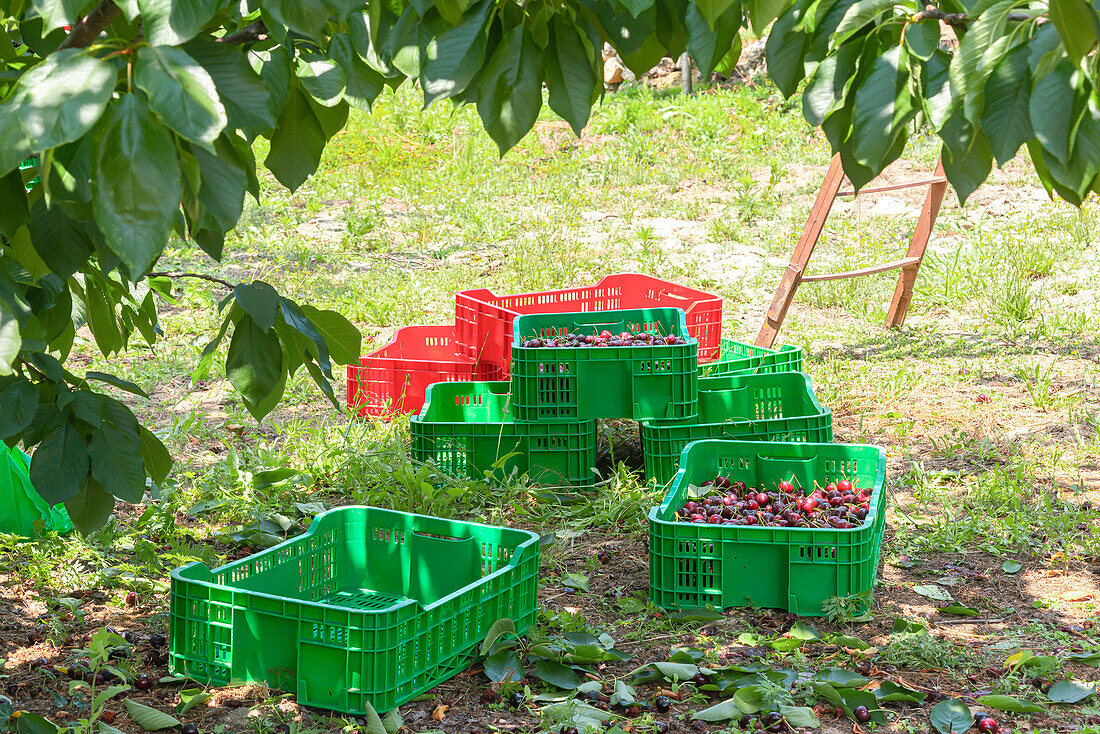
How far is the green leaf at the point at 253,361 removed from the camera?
152 centimetres

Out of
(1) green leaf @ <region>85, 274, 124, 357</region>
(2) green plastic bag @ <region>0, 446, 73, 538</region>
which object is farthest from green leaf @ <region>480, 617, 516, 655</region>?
(2) green plastic bag @ <region>0, 446, 73, 538</region>

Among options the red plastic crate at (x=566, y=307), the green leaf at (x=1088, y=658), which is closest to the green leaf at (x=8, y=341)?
the green leaf at (x=1088, y=658)

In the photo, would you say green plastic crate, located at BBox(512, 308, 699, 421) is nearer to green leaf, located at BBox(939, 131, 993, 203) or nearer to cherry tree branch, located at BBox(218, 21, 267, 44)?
cherry tree branch, located at BBox(218, 21, 267, 44)

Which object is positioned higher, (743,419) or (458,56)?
(458,56)

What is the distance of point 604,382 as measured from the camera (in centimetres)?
386

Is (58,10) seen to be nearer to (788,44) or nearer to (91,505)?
(788,44)

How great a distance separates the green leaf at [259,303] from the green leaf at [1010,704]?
1945 mm

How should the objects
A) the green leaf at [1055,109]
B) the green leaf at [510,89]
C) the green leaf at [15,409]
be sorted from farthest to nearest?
the green leaf at [15,409] → the green leaf at [510,89] → the green leaf at [1055,109]

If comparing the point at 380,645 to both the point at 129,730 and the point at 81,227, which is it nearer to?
the point at 129,730

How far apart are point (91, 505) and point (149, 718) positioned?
2.65 ft

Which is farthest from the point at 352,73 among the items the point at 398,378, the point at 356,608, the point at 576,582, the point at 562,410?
the point at 398,378

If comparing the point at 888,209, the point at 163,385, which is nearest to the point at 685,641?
the point at 163,385

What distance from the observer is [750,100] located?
10562mm

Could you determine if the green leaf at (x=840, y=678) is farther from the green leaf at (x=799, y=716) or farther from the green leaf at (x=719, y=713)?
the green leaf at (x=719, y=713)
